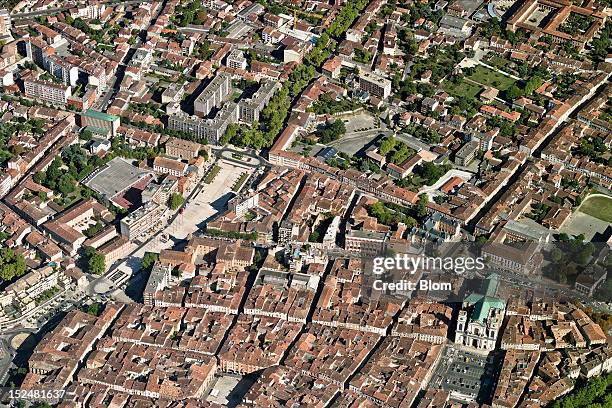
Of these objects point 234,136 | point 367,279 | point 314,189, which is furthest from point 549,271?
point 234,136

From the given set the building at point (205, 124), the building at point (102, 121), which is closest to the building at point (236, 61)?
the building at point (205, 124)

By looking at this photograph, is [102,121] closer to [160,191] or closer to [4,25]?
[160,191]

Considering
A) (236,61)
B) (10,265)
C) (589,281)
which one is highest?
(589,281)

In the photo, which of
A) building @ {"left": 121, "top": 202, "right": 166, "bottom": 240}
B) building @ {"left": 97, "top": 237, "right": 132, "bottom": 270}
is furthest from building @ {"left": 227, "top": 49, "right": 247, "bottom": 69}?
building @ {"left": 97, "top": 237, "right": 132, "bottom": 270}

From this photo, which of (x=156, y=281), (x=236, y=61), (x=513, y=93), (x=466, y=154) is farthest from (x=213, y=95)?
(x=513, y=93)

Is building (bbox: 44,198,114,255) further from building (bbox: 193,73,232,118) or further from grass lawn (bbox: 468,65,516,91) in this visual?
grass lawn (bbox: 468,65,516,91)

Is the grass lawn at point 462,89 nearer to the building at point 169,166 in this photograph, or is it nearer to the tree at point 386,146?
the tree at point 386,146
